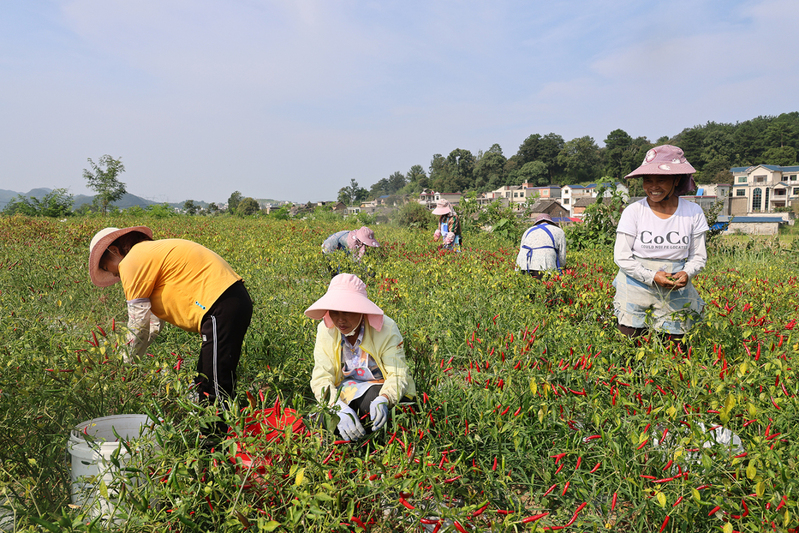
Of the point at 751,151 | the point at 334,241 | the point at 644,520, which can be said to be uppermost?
the point at 751,151

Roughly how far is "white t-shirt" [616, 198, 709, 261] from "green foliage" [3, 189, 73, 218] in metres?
25.6

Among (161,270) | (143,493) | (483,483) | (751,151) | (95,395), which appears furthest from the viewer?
(751,151)

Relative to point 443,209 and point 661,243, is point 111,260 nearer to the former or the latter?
point 661,243

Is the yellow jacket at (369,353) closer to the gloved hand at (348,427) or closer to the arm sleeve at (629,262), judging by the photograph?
the gloved hand at (348,427)

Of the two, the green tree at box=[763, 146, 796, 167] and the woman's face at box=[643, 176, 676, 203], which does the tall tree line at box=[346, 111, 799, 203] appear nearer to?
the green tree at box=[763, 146, 796, 167]

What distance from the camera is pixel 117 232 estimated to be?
2.48 meters

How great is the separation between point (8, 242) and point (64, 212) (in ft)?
59.2

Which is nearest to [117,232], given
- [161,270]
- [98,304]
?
[161,270]

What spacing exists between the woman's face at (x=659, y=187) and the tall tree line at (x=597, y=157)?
71.9 m

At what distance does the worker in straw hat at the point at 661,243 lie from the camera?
2.66 metres

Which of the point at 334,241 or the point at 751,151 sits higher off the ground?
the point at 751,151

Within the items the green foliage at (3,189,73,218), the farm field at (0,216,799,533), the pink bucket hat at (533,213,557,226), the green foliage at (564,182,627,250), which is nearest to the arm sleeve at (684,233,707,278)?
the farm field at (0,216,799,533)

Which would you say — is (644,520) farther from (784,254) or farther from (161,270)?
(784,254)

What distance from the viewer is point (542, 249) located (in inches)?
183
